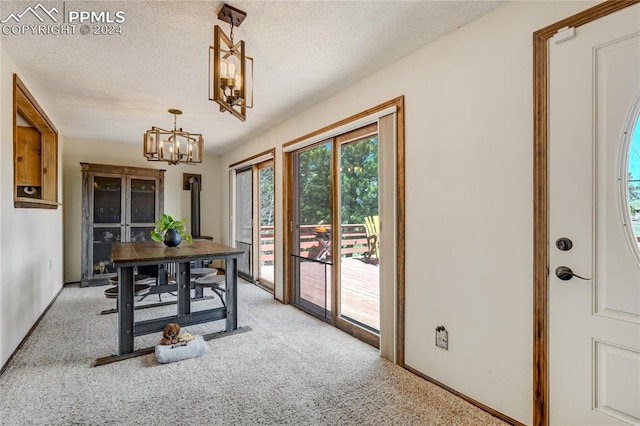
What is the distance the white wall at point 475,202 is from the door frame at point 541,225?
0.12 feet

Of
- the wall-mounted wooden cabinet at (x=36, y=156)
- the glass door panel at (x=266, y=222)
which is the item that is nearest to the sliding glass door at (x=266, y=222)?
the glass door panel at (x=266, y=222)

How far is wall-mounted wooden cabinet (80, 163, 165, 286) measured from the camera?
4.86m

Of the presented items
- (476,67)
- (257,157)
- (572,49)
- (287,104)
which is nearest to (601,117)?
(572,49)

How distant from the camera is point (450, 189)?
2.10 metres

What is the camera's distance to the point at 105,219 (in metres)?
5.03

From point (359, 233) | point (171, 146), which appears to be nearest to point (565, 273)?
point (359, 233)

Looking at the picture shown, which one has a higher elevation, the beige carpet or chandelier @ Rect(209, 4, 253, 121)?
chandelier @ Rect(209, 4, 253, 121)

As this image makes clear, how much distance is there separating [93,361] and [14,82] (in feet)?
7.33

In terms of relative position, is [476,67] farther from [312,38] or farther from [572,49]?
[312,38]

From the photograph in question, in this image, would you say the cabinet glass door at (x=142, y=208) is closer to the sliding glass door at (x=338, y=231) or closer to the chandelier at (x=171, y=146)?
the chandelier at (x=171, y=146)

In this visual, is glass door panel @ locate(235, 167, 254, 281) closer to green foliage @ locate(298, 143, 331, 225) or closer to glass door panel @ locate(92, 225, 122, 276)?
green foliage @ locate(298, 143, 331, 225)

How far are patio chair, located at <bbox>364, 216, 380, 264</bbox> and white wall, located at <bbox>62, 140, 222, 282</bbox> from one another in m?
3.27

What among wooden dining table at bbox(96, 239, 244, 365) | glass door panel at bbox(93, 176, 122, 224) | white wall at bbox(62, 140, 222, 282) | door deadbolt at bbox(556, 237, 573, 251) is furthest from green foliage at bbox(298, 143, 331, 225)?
glass door panel at bbox(93, 176, 122, 224)

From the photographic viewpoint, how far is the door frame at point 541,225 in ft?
5.37
